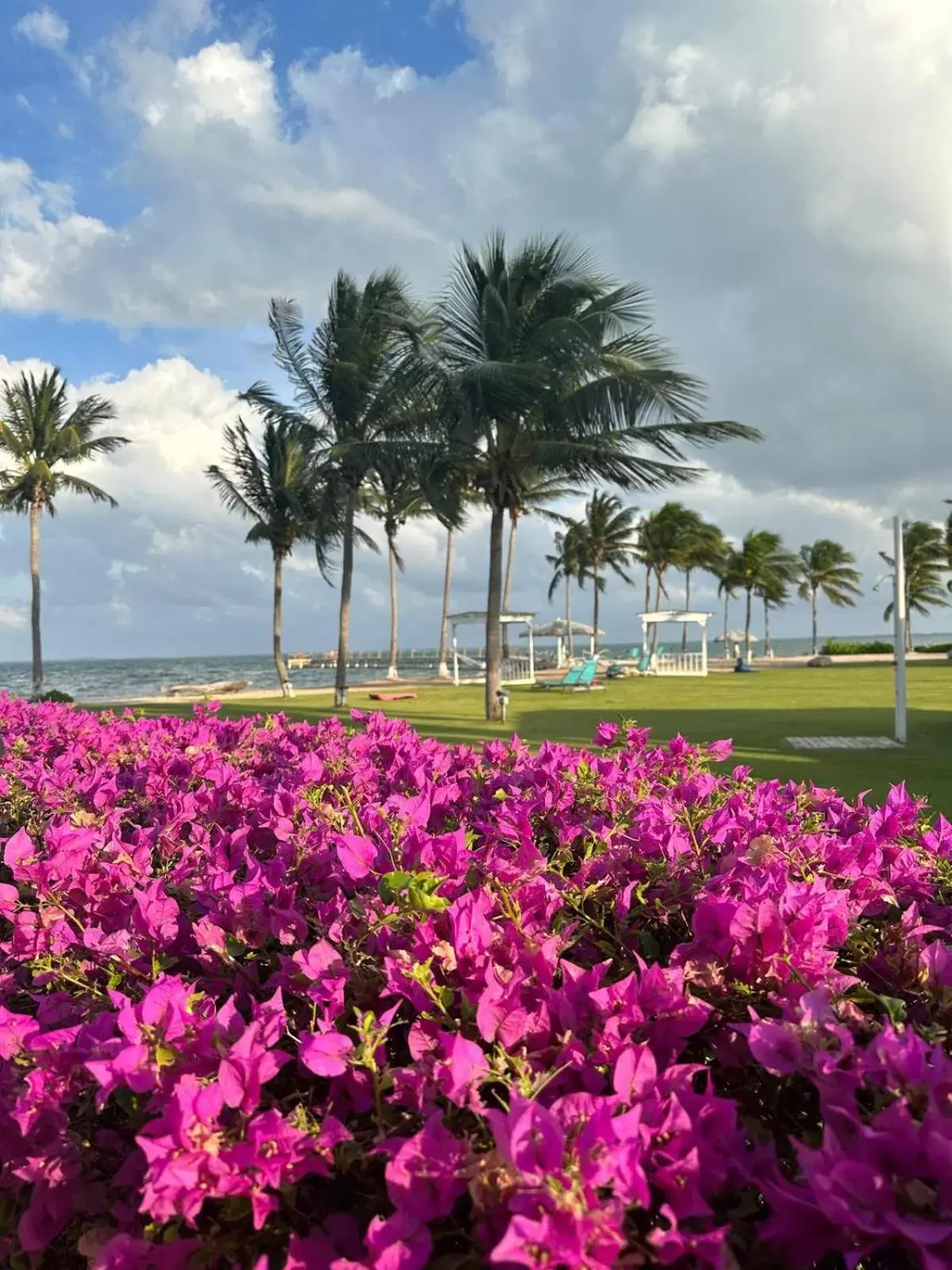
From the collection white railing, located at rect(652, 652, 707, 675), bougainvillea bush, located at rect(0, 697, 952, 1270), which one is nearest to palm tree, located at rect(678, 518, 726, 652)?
white railing, located at rect(652, 652, 707, 675)

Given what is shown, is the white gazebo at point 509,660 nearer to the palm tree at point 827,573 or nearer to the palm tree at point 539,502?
the palm tree at point 539,502

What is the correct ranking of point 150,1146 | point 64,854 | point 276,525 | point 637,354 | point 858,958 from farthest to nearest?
point 276,525, point 637,354, point 64,854, point 858,958, point 150,1146

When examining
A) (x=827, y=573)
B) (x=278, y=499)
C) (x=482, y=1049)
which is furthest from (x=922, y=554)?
(x=482, y=1049)

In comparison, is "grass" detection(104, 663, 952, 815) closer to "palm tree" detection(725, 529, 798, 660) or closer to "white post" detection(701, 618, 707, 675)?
"white post" detection(701, 618, 707, 675)

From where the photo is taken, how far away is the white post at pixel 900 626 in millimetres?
10656

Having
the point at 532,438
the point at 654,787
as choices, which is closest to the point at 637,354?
the point at 532,438

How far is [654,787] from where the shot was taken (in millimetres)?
2557

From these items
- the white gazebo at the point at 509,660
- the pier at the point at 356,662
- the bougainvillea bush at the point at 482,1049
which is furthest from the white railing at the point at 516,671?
the pier at the point at 356,662

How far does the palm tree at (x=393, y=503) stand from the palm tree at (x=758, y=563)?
82.1 ft

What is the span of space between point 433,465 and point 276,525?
11.9 m

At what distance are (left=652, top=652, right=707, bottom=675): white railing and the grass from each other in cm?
567

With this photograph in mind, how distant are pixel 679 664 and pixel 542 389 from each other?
70.0 ft

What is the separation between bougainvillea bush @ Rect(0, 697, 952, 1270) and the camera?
825mm

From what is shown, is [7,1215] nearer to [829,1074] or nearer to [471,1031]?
[471,1031]
